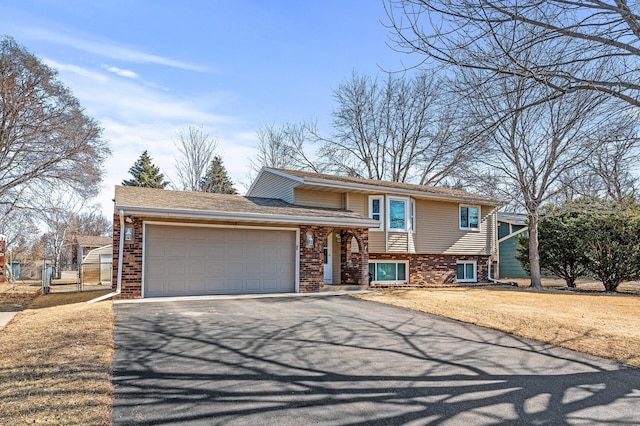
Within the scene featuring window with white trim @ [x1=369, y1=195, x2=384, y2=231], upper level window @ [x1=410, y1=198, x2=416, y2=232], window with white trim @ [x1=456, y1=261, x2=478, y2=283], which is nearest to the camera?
window with white trim @ [x1=369, y1=195, x2=384, y2=231]

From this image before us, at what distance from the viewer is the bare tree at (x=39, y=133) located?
16.4 meters

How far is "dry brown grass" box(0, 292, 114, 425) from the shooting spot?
372 centimetres

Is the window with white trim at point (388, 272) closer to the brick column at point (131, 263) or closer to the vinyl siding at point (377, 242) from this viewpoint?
the vinyl siding at point (377, 242)

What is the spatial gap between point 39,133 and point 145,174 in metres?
22.1

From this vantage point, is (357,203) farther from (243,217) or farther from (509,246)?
(509,246)

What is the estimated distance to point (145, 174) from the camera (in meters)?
38.5

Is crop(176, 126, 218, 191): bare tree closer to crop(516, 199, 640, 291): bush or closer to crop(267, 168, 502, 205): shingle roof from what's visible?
crop(267, 168, 502, 205): shingle roof

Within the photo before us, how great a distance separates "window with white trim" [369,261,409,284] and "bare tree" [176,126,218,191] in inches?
674

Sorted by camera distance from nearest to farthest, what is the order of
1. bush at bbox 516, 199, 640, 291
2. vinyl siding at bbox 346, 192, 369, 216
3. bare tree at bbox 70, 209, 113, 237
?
vinyl siding at bbox 346, 192, 369, 216
bush at bbox 516, 199, 640, 291
bare tree at bbox 70, 209, 113, 237

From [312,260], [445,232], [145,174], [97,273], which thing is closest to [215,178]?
[145,174]

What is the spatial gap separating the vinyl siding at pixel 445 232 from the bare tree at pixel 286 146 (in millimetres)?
13593

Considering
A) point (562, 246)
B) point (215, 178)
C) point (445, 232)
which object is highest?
point (215, 178)

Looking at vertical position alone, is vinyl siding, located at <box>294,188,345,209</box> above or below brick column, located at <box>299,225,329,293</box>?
above

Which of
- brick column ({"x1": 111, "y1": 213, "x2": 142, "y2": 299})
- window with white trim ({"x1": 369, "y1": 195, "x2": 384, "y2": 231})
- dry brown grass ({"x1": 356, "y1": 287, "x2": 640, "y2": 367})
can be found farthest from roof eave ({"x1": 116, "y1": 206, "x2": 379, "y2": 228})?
dry brown grass ({"x1": 356, "y1": 287, "x2": 640, "y2": 367})
